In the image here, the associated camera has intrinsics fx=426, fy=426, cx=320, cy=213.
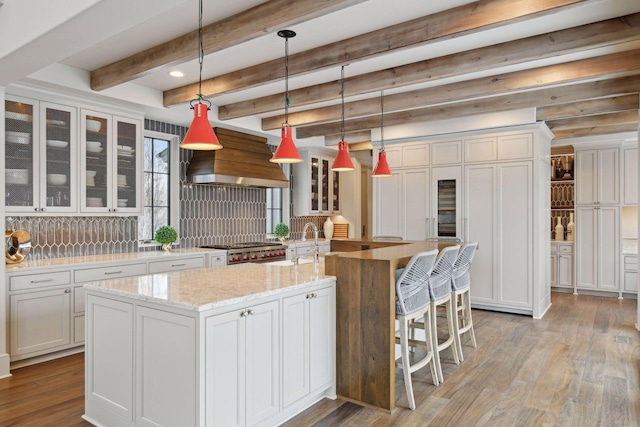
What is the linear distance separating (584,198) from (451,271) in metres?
4.83

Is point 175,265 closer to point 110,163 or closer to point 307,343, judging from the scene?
point 110,163

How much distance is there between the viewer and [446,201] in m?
6.07

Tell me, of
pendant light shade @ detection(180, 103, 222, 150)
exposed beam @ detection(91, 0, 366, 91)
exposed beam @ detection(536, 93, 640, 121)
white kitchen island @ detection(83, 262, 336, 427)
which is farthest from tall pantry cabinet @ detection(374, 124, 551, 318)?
pendant light shade @ detection(180, 103, 222, 150)

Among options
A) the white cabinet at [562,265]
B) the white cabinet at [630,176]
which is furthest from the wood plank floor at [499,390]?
the white cabinet at [630,176]

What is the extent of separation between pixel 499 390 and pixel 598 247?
16.6 feet

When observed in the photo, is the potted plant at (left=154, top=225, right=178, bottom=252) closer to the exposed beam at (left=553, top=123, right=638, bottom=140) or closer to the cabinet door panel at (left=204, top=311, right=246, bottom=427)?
the cabinet door panel at (left=204, top=311, right=246, bottom=427)

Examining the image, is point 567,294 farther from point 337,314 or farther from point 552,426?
point 337,314

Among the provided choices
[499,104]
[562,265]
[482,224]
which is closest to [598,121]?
[499,104]

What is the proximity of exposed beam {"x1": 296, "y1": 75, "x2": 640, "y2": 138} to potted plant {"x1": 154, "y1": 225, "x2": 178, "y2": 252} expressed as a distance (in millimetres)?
2660

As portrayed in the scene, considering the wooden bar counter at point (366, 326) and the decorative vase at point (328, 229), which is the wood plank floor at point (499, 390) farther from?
the decorative vase at point (328, 229)

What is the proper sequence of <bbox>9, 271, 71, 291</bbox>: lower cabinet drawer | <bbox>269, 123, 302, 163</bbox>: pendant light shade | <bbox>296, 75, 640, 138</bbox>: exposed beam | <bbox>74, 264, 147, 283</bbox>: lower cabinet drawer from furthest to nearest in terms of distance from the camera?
<bbox>296, 75, 640, 138</bbox>: exposed beam, <bbox>74, 264, 147, 283</bbox>: lower cabinet drawer, <bbox>9, 271, 71, 291</bbox>: lower cabinet drawer, <bbox>269, 123, 302, 163</bbox>: pendant light shade

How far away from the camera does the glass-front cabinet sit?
3.82 m

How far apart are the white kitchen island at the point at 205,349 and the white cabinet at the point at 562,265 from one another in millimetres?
5945

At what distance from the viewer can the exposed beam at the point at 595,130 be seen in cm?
639
